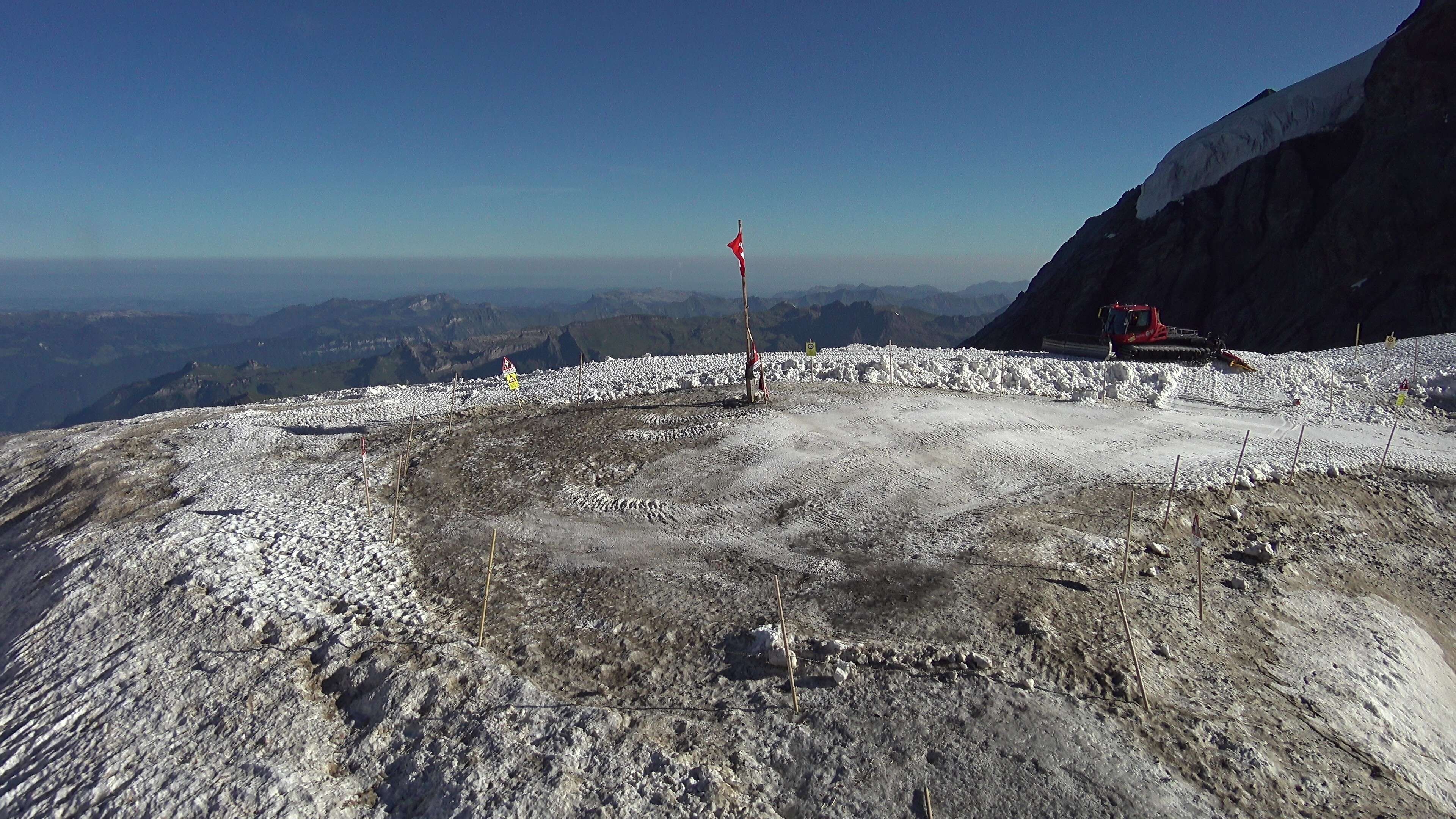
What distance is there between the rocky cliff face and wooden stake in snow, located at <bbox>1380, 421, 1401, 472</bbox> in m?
31.9

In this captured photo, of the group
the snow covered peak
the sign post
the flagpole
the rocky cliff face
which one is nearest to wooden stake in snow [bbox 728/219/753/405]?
the flagpole

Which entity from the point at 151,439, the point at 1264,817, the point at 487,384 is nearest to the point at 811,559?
the point at 1264,817

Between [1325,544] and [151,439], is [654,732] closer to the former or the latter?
[1325,544]

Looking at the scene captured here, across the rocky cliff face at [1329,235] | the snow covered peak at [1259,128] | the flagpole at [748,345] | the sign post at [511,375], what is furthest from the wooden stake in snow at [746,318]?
the snow covered peak at [1259,128]

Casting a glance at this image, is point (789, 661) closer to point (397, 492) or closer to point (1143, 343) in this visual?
point (397, 492)

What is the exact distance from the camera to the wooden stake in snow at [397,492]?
42.2 feet

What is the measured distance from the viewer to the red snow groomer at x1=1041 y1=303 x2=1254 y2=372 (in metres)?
27.3

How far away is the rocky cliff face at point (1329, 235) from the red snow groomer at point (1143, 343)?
937 inches

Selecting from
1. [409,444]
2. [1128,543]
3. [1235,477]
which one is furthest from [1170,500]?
[409,444]

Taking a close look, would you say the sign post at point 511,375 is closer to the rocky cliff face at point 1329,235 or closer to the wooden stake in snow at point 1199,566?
the wooden stake in snow at point 1199,566

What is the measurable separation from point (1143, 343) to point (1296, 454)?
12.8m

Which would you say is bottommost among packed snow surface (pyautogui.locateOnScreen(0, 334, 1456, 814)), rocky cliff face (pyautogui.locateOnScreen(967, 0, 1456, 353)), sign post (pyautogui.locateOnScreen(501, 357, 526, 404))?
packed snow surface (pyautogui.locateOnScreen(0, 334, 1456, 814))

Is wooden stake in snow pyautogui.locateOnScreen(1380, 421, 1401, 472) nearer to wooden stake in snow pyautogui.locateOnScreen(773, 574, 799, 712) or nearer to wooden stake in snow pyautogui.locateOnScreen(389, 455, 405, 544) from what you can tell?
wooden stake in snow pyautogui.locateOnScreen(773, 574, 799, 712)

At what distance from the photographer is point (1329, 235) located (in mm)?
49938
